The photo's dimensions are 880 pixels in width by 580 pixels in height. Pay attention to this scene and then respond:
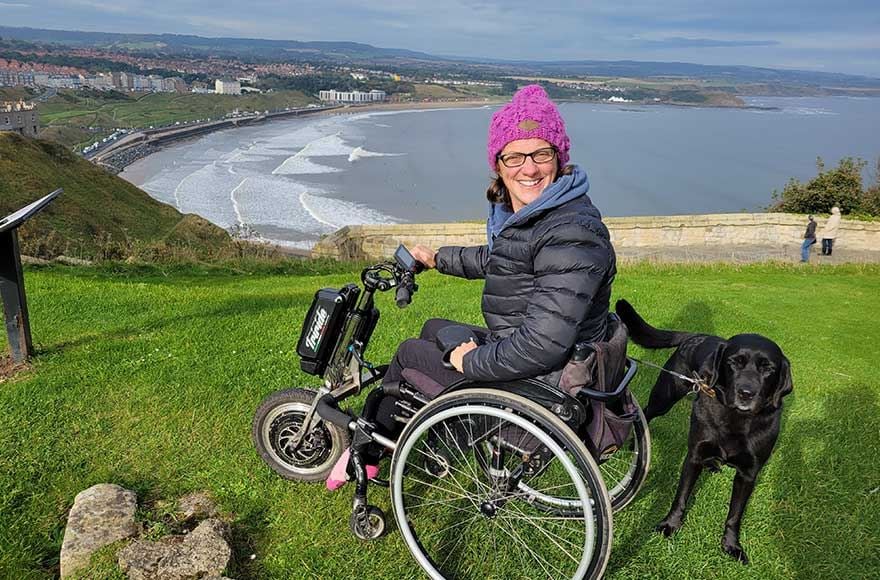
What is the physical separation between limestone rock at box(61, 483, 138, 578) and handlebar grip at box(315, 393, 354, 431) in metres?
0.96

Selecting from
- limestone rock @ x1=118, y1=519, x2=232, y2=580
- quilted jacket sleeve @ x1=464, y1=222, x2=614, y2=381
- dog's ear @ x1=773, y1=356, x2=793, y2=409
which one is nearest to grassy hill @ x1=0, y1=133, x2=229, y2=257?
limestone rock @ x1=118, y1=519, x2=232, y2=580

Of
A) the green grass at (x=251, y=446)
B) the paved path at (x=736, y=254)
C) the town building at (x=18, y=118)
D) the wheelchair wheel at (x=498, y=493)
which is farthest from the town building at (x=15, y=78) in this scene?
the wheelchair wheel at (x=498, y=493)

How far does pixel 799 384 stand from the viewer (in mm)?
5355

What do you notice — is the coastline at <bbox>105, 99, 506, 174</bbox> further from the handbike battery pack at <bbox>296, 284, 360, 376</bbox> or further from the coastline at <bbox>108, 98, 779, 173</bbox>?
the handbike battery pack at <bbox>296, 284, 360, 376</bbox>

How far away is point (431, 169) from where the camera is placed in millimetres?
43344

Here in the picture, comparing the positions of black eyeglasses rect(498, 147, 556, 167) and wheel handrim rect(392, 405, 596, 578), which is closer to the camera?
wheel handrim rect(392, 405, 596, 578)

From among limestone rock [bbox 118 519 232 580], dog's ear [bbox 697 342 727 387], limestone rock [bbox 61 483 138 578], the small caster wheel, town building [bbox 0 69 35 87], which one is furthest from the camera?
town building [bbox 0 69 35 87]

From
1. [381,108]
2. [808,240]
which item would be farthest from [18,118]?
[808,240]

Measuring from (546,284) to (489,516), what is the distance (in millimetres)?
1110

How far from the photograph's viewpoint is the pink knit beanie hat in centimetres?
253

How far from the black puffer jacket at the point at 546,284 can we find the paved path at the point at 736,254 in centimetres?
1518

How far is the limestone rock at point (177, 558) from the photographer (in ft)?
8.18

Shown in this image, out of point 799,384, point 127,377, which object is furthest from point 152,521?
point 799,384

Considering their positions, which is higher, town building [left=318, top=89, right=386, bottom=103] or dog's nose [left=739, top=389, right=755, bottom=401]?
dog's nose [left=739, top=389, right=755, bottom=401]
